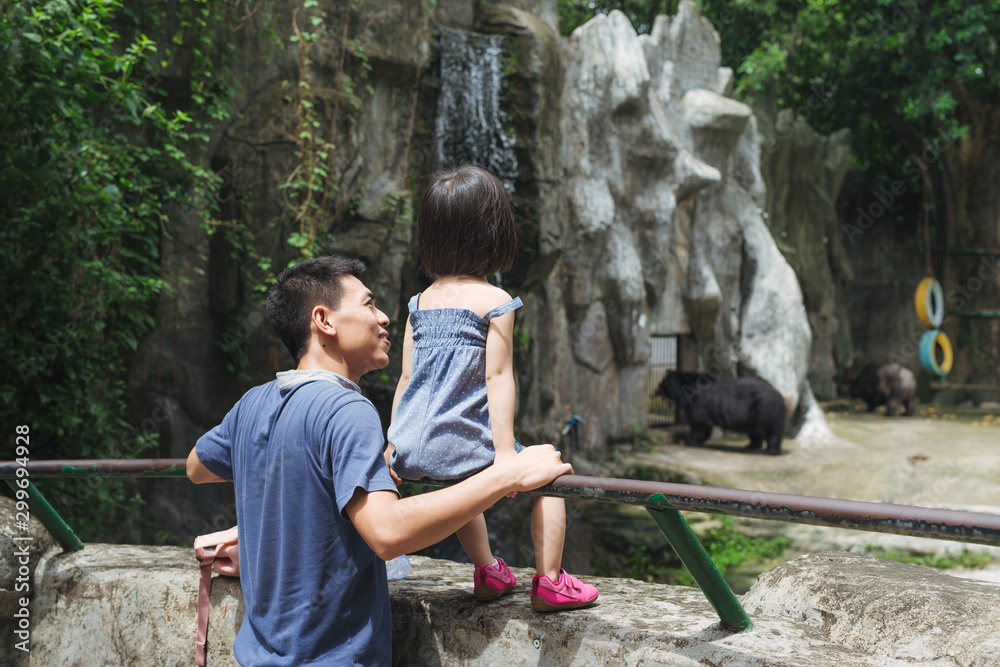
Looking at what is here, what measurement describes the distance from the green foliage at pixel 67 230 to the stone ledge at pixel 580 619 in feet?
7.15

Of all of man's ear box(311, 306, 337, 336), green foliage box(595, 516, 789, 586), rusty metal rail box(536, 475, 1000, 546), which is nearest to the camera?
rusty metal rail box(536, 475, 1000, 546)

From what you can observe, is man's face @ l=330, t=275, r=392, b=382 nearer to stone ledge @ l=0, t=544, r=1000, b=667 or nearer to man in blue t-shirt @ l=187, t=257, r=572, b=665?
man in blue t-shirt @ l=187, t=257, r=572, b=665

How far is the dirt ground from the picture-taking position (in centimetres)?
800

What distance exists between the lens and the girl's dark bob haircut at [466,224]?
1.75m

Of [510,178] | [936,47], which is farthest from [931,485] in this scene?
[936,47]

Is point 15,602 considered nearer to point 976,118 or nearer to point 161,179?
point 161,179

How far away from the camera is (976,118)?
46.3ft

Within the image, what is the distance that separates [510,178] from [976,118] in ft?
34.6

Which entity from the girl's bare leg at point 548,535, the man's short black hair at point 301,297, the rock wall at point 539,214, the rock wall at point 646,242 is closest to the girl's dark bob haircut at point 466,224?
the man's short black hair at point 301,297

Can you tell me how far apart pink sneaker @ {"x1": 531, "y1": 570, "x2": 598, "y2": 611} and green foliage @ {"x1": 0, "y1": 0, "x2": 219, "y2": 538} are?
3.25 metres

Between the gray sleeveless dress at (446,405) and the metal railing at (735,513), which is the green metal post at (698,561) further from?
the gray sleeveless dress at (446,405)

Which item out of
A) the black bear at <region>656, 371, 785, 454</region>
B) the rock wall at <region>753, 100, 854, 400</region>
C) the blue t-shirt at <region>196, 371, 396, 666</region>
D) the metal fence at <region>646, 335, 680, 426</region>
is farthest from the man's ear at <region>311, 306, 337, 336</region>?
the rock wall at <region>753, 100, 854, 400</region>

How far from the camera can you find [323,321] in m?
1.68

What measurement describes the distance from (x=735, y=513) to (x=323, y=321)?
88 cm
